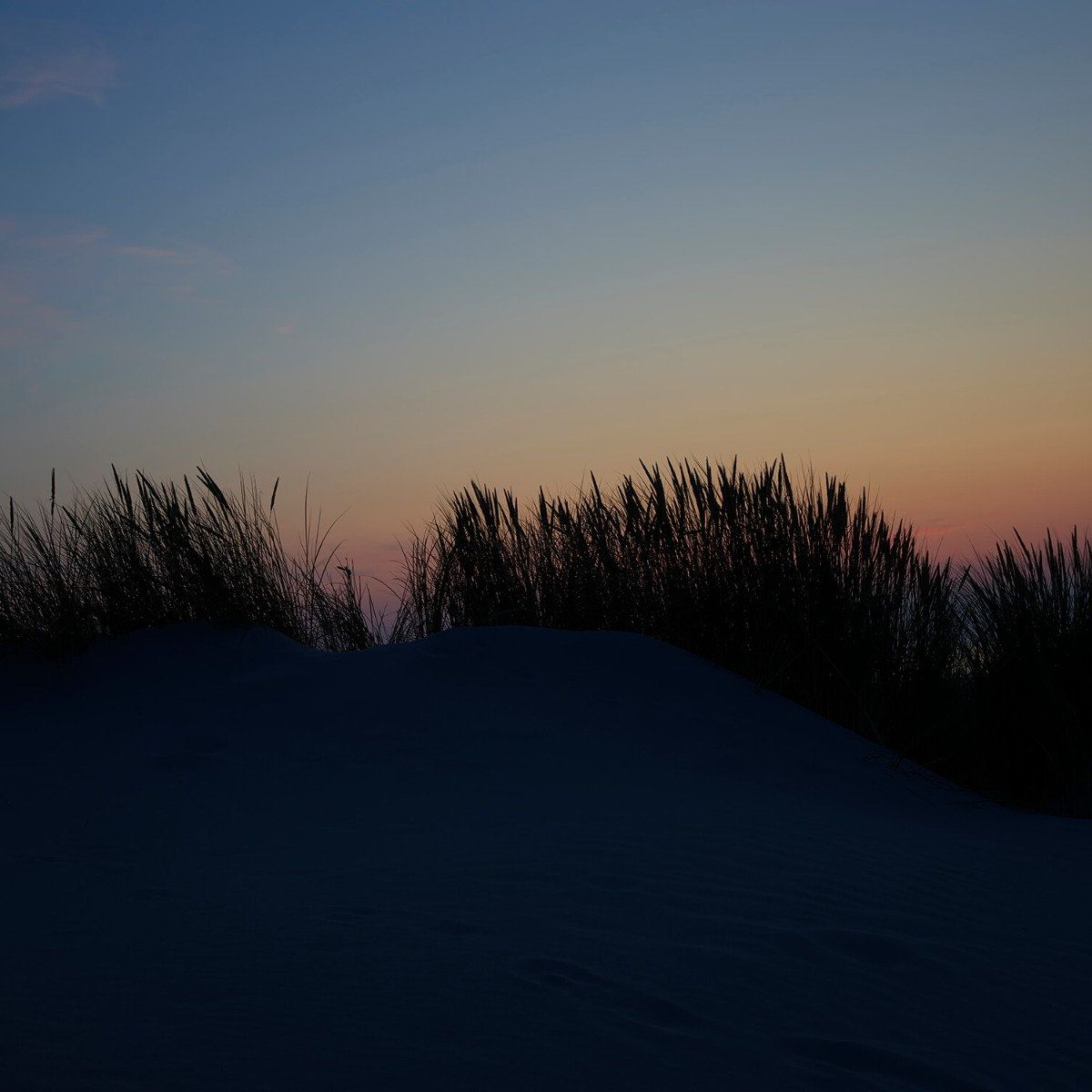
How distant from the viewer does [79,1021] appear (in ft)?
5.48

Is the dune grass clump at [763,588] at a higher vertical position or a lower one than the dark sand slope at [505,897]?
higher

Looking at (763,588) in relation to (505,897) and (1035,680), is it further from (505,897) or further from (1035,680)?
(505,897)

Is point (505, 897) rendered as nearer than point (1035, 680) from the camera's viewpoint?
Yes

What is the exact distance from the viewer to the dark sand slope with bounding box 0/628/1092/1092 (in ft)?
5.45

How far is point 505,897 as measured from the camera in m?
2.41

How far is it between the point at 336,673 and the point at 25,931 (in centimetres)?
287

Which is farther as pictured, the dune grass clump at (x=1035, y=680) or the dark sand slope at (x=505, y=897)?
the dune grass clump at (x=1035, y=680)

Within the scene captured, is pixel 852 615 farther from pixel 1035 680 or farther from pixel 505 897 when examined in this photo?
pixel 505 897

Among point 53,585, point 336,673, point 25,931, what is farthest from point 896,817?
point 53,585

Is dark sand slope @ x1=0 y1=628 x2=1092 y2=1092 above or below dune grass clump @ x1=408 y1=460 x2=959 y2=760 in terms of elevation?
below

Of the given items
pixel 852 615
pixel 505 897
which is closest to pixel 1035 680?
pixel 852 615

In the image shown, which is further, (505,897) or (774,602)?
(774,602)

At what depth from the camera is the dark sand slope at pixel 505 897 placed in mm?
1661

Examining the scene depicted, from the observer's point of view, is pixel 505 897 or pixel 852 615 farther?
pixel 852 615
